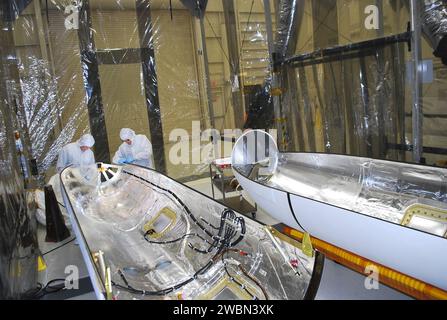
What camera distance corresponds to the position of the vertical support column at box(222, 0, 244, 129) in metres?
5.02

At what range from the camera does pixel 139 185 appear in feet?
11.0

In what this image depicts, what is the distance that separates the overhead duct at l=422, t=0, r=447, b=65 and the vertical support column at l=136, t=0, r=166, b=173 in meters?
3.35

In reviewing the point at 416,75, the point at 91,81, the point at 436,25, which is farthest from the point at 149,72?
the point at 436,25

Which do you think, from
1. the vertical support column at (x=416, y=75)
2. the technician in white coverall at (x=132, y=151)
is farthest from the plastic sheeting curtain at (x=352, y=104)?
the technician in white coverall at (x=132, y=151)

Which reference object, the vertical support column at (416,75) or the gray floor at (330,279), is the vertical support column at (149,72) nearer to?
the gray floor at (330,279)

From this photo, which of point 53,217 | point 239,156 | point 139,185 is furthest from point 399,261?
point 53,217

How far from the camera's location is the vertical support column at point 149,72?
15.8 ft

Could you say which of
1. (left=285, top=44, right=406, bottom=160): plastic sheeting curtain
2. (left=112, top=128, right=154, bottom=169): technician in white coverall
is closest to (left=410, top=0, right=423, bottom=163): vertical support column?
(left=285, top=44, right=406, bottom=160): plastic sheeting curtain

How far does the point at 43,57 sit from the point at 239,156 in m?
2.85

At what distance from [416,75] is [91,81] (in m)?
3.77

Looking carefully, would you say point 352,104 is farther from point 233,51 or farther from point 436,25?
point 233,51

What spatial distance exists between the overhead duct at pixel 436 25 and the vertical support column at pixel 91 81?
3.78 metres

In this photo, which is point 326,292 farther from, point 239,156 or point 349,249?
point 239,156

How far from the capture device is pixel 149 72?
193 inches
